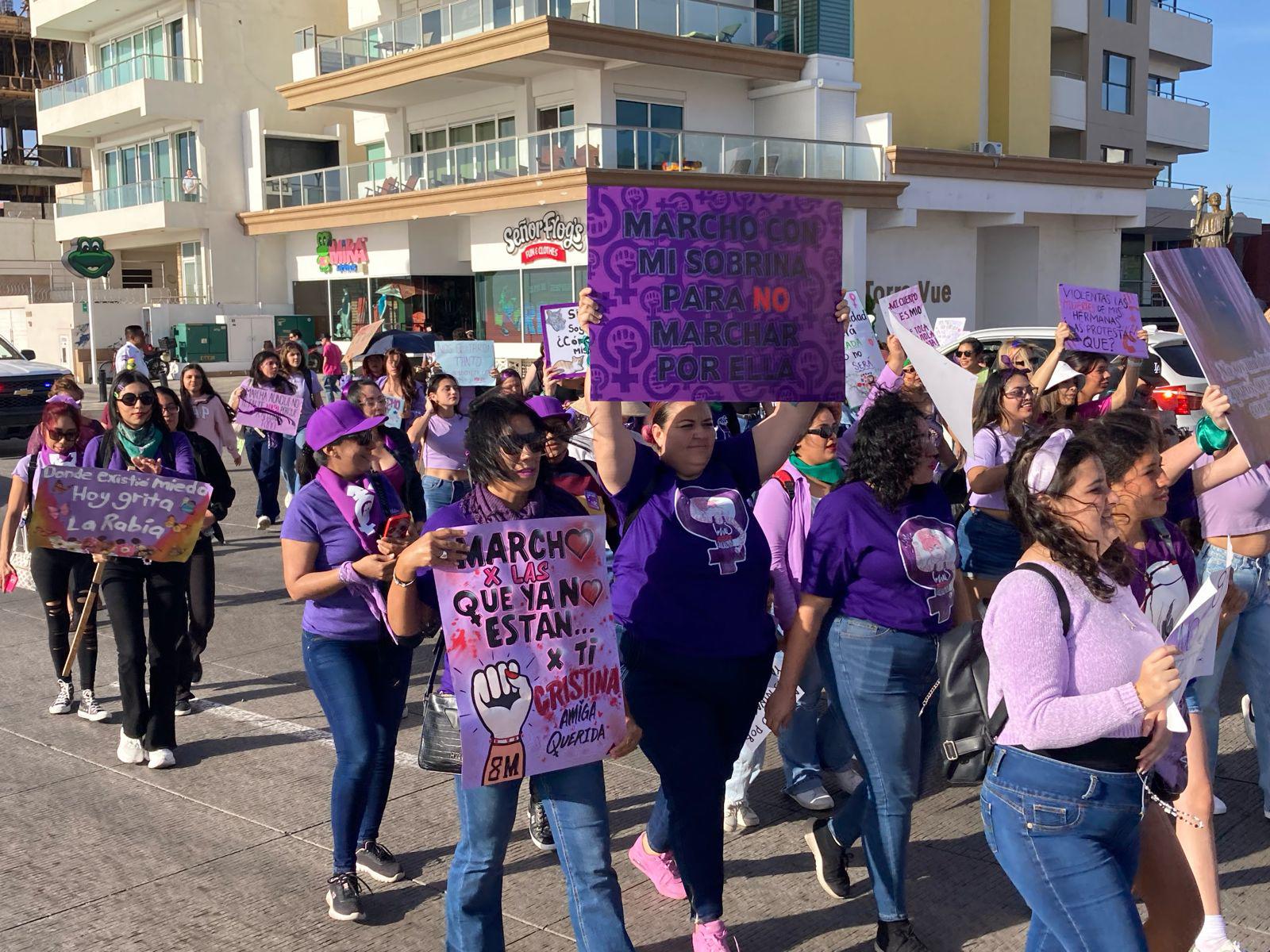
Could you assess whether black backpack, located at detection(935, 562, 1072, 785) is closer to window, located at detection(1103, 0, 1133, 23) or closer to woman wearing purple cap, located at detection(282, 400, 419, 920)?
woman wearing purple cap, located at detection(282, 400, 419, 920)

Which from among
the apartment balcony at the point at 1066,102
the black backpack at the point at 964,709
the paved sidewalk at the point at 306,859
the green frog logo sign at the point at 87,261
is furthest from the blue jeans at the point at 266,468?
the apartment balcony at the point at 1066,102

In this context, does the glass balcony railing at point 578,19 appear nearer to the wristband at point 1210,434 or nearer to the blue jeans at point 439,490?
the blue jeans at point 439,490

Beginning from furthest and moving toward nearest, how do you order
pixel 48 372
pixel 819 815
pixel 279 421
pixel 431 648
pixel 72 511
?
pixel 48 372 → pixel 279 421 → pixel 431 648 → pixel 72 511 → pixel 819 815

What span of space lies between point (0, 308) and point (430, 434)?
123 feet

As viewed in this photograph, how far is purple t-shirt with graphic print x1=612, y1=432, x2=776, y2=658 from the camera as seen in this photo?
13.3ft

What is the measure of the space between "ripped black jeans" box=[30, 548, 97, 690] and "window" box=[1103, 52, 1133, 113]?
40.0m

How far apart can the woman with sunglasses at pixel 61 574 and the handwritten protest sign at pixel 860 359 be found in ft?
17.3

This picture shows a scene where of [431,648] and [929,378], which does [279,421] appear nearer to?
[431,648]

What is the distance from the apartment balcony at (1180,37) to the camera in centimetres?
4400

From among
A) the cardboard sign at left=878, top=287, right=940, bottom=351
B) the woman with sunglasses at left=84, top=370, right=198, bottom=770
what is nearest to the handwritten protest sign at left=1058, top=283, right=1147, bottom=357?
the cardboard sign at left=878, top=287, right=940, bottom=351

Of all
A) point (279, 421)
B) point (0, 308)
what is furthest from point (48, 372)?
point (0, 308)

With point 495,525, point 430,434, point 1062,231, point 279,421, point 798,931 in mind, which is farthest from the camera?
point 1062,231

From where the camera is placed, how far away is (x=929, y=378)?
224 inches

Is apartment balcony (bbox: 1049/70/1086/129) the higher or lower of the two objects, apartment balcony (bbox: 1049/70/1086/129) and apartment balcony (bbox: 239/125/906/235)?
the higher
